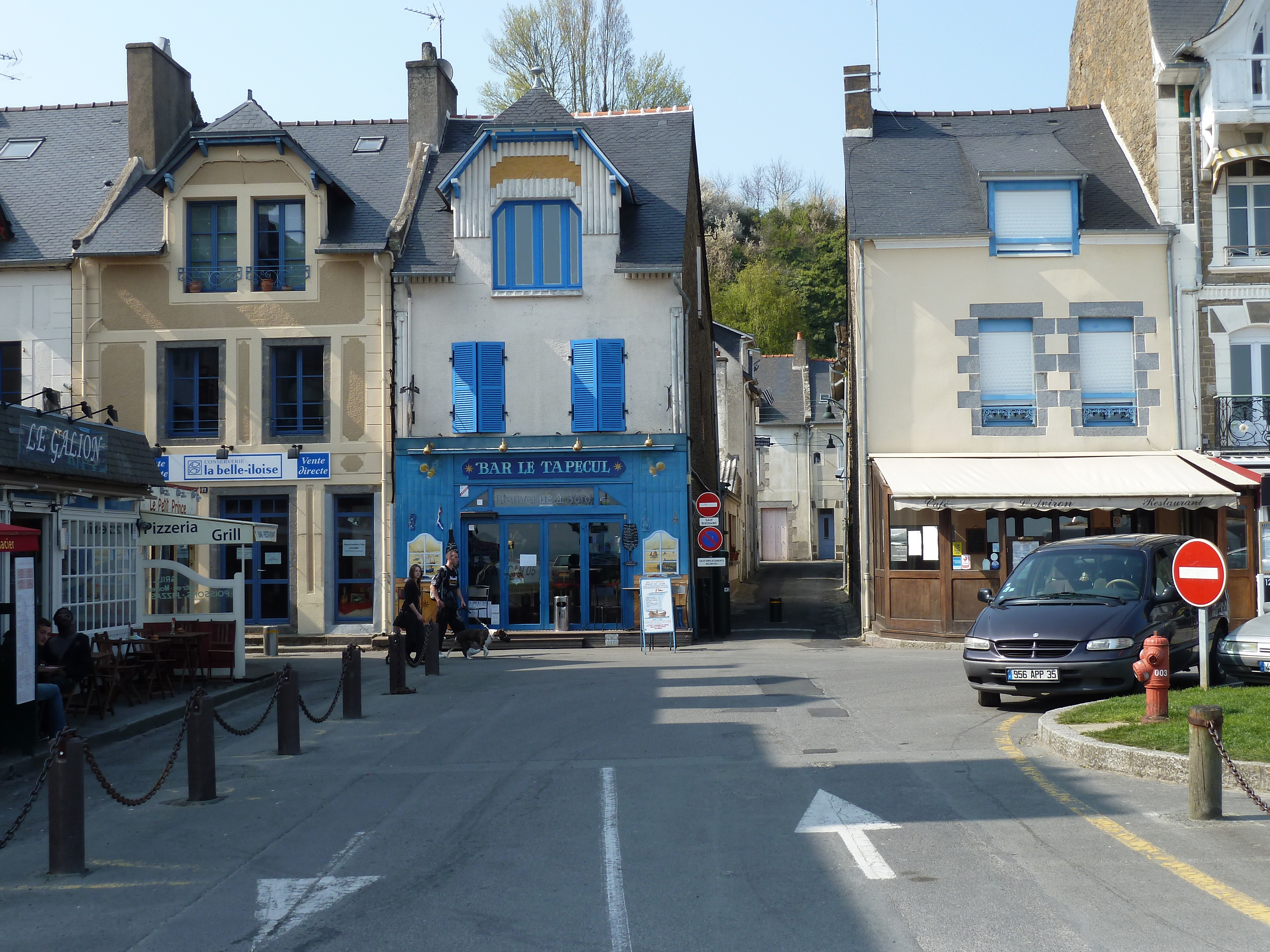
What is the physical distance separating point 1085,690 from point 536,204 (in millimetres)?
15009

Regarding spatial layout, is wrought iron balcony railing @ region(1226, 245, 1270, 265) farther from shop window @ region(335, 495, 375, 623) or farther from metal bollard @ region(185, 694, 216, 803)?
metal bollard @ region(185, 694, 216, 803)

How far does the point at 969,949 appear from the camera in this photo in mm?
5453

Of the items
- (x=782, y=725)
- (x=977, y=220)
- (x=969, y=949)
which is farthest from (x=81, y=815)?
(x=977, y=220)

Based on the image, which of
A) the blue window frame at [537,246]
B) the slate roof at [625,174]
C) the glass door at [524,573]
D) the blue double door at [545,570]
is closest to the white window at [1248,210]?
the slate roof at [625,174]

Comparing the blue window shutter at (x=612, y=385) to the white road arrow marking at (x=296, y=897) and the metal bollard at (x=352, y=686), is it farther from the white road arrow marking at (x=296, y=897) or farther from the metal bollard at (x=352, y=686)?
the white road arrow marking at (x=296, y=897)

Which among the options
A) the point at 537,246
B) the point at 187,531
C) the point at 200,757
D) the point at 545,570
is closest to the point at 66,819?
the point at 200,757

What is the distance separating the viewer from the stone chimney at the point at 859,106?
25.8 meters

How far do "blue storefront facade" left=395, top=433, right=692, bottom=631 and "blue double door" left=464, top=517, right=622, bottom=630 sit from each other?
0.02m

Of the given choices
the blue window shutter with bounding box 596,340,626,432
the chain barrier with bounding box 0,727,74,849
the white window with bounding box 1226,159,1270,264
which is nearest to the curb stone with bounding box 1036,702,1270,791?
the chain barrier with bounding box 0,727,74,849

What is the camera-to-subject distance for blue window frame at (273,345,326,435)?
79.3 feet

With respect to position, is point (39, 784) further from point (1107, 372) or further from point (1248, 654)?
point (1107, 372)

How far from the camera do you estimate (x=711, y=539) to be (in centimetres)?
2206

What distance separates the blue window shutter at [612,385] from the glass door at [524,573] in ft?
7.74

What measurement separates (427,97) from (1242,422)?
56.6 ft
